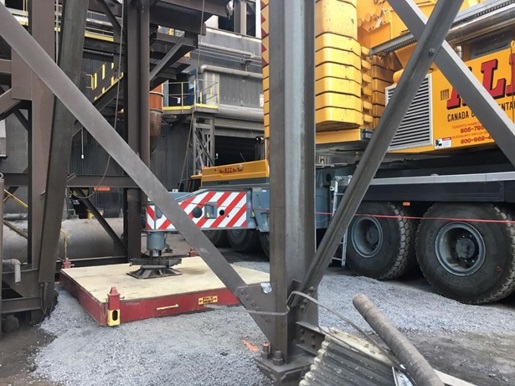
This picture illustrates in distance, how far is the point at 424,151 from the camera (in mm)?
5438

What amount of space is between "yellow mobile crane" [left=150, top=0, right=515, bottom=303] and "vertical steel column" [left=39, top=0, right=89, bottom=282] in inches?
66.3

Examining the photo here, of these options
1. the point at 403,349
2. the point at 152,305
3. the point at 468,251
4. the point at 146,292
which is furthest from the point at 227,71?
the point at 403,349

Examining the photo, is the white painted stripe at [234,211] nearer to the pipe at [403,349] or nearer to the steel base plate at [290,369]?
the steel base plate at [290,369]

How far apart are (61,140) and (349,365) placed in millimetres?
2733

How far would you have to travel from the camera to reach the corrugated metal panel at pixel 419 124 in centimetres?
534

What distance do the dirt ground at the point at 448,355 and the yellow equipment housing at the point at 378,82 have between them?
7.06 ft

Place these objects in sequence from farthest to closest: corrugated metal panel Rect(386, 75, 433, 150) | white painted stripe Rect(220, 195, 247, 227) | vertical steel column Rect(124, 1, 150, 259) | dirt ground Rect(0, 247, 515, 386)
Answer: vertical steel column Rect(124, 1, 150, 259) → white painted stripe Rect(220, 195, 247, 227) → corrugated metal panel Rect(386, 75, 433, 150) → dirt ground Rect(0, 247, 515, 386)

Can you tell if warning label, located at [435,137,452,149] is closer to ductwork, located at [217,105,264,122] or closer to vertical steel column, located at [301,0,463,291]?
vertical steel column, located at [301,0,463,291]

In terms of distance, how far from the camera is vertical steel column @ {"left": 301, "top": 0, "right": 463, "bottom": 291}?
1.82 meters

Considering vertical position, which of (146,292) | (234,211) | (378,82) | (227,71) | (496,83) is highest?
(227,71)

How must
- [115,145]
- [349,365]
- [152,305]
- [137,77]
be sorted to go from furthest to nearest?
[137,77] < [152,305] < [115,145] < [349,365]

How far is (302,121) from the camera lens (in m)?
2.52

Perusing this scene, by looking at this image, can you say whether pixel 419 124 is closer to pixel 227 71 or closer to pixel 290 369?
→ pixel 290 369

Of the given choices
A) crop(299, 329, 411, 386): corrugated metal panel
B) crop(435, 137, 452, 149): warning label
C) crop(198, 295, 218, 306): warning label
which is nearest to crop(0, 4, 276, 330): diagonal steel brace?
crop(299, 329, 411, 386): corrugated metal panel
